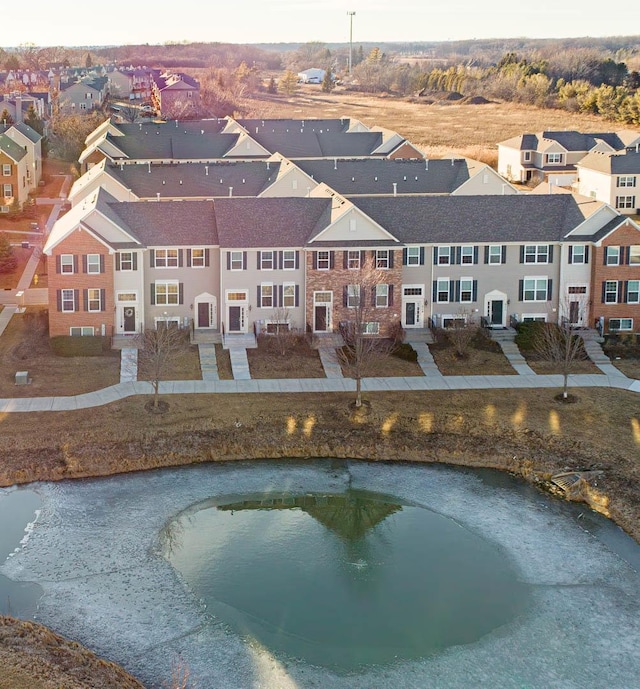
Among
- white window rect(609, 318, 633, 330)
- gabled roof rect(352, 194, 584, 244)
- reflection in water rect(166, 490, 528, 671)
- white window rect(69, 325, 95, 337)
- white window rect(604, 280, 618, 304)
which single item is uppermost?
gabled roof rect(352, 194, 584, 244)

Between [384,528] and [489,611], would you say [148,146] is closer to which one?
[384,528]

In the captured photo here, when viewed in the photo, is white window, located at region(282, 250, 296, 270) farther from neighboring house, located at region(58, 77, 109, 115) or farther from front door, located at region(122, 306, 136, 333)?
neighboring house, located at region(58, 77, 109, 115)

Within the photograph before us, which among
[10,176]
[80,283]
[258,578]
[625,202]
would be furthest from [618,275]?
[10,176]

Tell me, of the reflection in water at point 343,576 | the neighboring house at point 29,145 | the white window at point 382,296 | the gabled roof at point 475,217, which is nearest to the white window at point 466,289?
the gabled roof at point 475,217

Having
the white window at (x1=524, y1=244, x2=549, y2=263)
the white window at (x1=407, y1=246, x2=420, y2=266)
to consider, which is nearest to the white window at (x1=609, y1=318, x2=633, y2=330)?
the white window at (x1=524, y1=244, x2=549, y2=263)

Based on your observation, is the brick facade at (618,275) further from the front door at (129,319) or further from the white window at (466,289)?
the front door at (129,319)

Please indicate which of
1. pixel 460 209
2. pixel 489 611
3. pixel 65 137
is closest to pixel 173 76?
pixel 65 137
